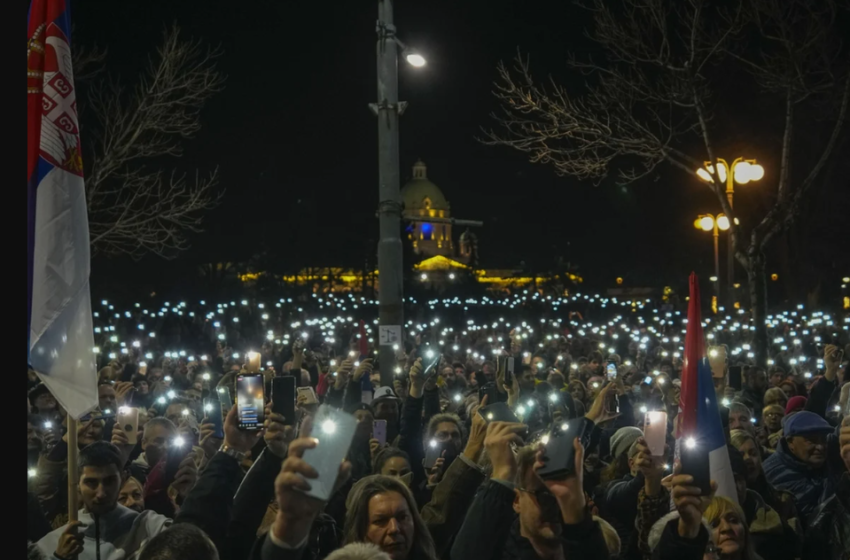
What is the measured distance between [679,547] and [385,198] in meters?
9.42

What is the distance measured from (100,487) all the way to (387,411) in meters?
4.16

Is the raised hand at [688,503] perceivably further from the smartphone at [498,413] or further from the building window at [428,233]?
the building window at [428,233]

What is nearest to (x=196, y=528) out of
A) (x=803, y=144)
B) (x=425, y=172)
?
(x=803, y=144)

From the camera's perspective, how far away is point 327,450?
3.62 metres

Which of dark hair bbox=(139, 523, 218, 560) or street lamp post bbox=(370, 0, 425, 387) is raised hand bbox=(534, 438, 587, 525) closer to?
dark hair bbox=(139, 523, 218, 560)

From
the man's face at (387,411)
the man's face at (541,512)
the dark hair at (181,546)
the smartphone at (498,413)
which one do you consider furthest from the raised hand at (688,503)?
the man's face at (387,411)

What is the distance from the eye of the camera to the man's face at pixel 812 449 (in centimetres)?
720

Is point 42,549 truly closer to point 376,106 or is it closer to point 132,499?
point 132,499

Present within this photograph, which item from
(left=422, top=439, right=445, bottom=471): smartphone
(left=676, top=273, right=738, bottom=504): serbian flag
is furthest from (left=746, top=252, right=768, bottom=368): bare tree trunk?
(left=676, top=273, right=738, bottom=504): serbian flag

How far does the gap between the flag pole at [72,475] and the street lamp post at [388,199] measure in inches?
330

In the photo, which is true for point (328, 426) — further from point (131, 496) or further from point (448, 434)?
point (448, 434)

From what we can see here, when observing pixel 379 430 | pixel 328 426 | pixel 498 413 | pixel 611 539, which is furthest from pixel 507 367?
pixel 328 426

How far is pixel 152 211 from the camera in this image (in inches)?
711

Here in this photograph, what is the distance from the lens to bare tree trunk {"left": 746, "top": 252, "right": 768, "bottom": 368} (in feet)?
50.5
